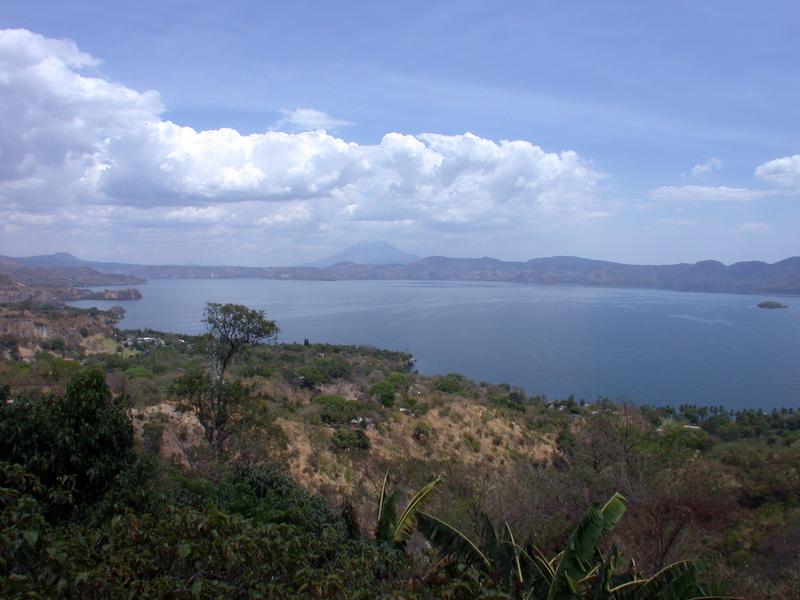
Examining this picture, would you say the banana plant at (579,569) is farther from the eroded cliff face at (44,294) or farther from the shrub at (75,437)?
the eroded cliff face at (44,294)

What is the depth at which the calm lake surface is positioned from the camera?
50500mm

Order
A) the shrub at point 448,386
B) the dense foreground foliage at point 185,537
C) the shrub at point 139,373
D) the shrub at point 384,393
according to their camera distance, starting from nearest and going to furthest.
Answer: the dense foreground foliage at point 185,537
the shrub at point 384,393
the shrub at point 139,373
the shrub at point 448,386

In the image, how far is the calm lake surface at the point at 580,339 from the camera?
50.5m

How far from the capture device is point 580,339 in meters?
73.1

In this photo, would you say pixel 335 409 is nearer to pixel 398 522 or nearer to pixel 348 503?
pixel 348 503

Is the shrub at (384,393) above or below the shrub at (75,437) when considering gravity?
below

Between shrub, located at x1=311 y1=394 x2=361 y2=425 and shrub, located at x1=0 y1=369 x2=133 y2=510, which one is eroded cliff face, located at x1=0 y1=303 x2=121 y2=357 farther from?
shrub, located at x1=0 y1=369 x2=133 y2=510

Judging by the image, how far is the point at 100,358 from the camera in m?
37.3

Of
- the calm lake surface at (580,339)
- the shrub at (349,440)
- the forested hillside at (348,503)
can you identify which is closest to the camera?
the forested hillside at (348,503)

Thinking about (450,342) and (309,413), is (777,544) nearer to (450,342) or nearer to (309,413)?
(309,413)

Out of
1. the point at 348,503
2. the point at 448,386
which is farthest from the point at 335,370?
the point at 348,503

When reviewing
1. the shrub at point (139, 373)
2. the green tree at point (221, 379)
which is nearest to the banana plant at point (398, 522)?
the green tree at point (221, 379)

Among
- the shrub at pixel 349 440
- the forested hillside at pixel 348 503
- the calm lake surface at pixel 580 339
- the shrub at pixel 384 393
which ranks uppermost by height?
the forested hillside at pixel 348 503

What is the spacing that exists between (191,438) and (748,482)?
14145 millimetres
